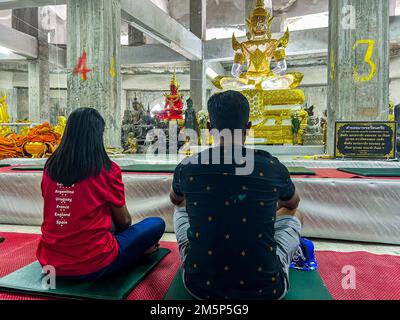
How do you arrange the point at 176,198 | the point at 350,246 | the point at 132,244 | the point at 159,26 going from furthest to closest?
the point at 159,26 < the point at 350,246 < the point at 132,244 < the point at 176,198

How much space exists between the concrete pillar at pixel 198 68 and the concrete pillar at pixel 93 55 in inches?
236

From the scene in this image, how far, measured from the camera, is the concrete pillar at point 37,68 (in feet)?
35.8

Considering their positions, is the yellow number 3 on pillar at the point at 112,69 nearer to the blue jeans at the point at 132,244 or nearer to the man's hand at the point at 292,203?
the blue jeans at the point at 132,244

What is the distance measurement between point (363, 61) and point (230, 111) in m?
3.75

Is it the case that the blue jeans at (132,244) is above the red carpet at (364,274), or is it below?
above

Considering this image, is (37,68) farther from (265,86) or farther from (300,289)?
(300,289)

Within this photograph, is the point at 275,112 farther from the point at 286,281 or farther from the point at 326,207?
the point at 286,281

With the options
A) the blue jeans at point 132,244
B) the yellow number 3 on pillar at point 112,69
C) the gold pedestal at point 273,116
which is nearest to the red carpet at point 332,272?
the blue jeans at point 132,244

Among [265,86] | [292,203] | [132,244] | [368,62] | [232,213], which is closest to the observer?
[232,213]

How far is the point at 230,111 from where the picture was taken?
1276 mm

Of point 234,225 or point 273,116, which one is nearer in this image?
point 234,225

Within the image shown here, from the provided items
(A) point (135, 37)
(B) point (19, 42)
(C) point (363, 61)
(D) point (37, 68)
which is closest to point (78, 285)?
(C) point (363, 61)

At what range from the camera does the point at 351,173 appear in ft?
9.59

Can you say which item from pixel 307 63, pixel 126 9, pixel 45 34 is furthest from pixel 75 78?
pixel 307 63
